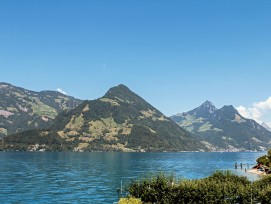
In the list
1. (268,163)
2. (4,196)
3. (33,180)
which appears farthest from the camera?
(268,163)

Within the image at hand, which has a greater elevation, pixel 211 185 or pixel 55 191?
pixel 211 185

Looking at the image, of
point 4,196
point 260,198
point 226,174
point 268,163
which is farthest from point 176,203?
point 268,163

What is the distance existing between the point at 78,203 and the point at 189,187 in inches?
1688

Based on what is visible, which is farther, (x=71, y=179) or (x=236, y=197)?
(x=71, y=179)

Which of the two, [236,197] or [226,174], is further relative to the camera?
[226,174]

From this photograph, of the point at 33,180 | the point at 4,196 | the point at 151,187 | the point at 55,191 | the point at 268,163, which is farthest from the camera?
the point at 268,163

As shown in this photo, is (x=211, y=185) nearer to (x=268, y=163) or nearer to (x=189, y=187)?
(x=189, y=187)

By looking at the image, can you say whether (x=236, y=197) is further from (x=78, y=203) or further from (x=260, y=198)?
(x=78, y=203)

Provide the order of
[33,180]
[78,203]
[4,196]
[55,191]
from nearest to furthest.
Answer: [78,203], [4,196], [55,191], [33,180]

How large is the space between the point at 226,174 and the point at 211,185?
19962 millimetres

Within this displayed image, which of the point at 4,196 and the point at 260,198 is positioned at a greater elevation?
the point at 260,198

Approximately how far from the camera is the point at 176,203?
61.4 metres

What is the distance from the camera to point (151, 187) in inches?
2554

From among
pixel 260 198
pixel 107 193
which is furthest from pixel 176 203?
pixel 107 193
